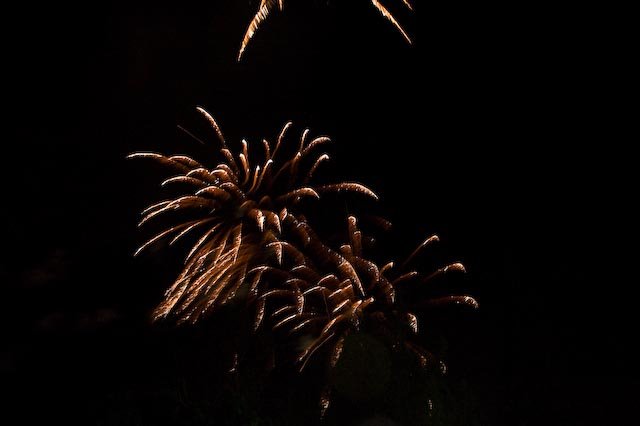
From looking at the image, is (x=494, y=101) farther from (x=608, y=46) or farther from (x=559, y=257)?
(x=559, y=257)

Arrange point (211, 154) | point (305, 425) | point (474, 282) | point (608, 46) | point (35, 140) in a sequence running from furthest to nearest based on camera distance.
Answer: point (474, 282)
point (608, 46)
point (211, 154)
point (35, 140)
point (305, 425)

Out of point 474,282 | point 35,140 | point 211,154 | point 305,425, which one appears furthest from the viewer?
point 474,282

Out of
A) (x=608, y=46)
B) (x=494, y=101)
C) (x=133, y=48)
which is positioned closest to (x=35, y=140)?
(x=133, y=48)

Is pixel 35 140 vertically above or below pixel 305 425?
above
